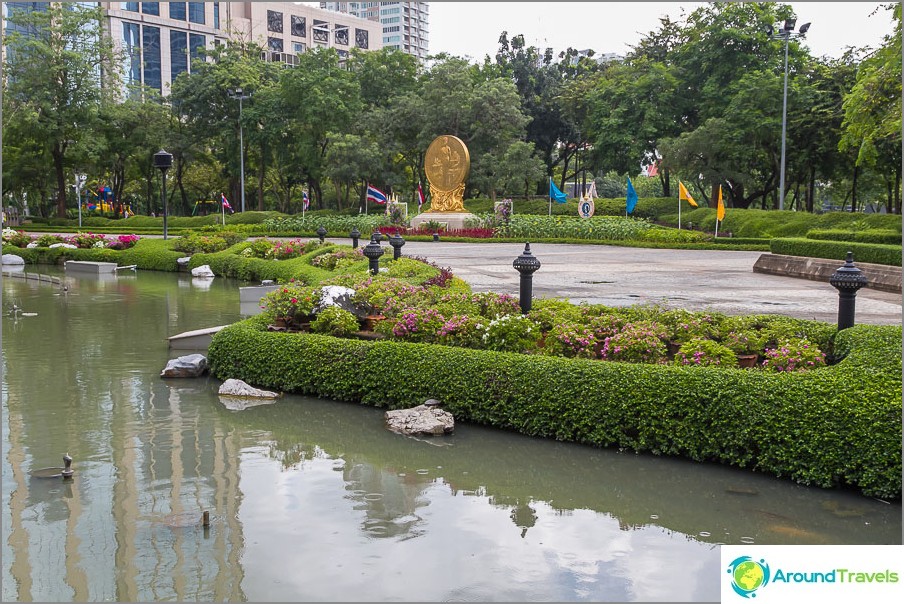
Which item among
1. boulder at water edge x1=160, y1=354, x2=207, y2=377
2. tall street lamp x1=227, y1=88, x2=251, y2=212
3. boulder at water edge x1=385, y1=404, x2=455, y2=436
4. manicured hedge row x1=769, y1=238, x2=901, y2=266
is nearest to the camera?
boulder at water edge x1=385, y1=404, x2=455, y2=436

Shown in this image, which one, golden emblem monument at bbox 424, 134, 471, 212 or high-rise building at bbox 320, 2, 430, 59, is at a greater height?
high-rise building at bbox 320, 2, 430, 59

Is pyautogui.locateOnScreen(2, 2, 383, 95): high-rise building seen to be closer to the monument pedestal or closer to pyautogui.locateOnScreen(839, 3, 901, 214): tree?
Answer: the monument pedestal

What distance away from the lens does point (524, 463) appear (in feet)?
22.3

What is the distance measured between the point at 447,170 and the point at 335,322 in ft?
89.9

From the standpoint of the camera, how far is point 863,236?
1966 centimetres

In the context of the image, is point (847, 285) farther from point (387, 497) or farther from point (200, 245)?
point (200, 245)

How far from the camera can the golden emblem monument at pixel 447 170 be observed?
117 feet

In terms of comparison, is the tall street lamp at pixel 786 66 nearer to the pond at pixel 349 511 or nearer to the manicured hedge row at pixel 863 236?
the manicured hedge row at pixel 863 236

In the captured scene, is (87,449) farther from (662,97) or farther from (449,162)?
(662,97)

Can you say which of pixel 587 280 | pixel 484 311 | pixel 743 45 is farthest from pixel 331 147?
pixel 484 311

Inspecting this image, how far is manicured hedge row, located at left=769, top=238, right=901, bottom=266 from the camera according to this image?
17.4 m

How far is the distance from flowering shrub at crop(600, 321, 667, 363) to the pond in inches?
43.9

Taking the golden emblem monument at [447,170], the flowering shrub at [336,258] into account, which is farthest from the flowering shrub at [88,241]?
the golden emblem monument at [447,170]

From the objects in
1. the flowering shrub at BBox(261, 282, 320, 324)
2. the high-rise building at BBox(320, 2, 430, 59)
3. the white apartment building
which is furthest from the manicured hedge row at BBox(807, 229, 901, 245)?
the high-rise building at BBox(320, 2, 430, 59)
